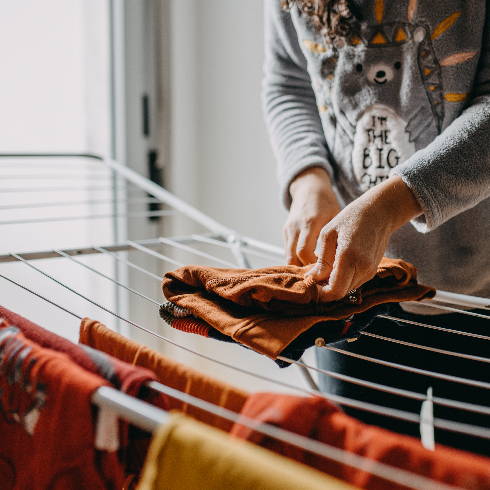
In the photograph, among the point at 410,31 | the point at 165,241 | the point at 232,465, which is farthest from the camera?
the point at 165,241

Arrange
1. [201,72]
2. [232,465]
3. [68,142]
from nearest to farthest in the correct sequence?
[232,465], [68,142], [201,72]

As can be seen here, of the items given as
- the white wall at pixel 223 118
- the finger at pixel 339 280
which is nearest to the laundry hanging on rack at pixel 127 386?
the finger at pixel 339 280

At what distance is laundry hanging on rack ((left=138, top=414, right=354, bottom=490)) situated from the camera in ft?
0.86

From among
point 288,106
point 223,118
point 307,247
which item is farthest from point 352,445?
point 223,118

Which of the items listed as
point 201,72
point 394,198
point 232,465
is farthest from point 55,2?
point 232,465

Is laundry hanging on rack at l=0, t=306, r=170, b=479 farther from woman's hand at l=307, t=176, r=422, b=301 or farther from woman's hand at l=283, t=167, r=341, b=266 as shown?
woman's hand at l=283, t=167, r=341, b=266

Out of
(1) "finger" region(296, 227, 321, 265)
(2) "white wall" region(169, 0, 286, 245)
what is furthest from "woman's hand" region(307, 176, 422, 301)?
(2) "white wall" region(169, 0, 286, 245)

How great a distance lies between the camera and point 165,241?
0.91 m

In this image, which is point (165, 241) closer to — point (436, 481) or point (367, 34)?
point (367, 34)

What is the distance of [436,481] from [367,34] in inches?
23.4

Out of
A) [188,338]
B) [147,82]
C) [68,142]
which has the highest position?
[147,82]

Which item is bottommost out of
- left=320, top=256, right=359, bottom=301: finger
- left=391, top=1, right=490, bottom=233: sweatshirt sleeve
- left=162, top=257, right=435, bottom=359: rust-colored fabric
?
left=162, top=257, right=435, bottom=359: rust-colored fabric

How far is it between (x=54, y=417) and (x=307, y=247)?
39cm

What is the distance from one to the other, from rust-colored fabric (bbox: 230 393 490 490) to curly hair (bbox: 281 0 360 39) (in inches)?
21.1
